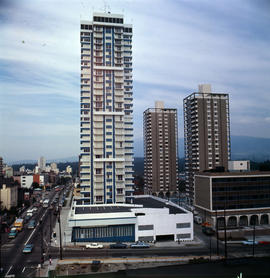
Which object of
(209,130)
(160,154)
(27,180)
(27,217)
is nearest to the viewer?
(27,217)

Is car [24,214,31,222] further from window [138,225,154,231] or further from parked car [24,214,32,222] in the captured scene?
window [138,225,154,231]

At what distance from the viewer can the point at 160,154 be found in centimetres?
7056

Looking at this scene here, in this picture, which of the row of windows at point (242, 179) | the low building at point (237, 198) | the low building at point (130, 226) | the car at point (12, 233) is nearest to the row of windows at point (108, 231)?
the low building at point (130, 226)

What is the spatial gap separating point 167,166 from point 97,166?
3410cm

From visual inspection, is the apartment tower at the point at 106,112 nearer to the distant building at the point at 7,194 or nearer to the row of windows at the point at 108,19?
the row of windows at the point at 108,19

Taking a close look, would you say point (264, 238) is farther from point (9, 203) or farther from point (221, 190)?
point (9, 203)

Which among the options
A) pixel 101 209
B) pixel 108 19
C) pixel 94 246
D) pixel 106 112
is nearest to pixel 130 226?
pixel 94 246

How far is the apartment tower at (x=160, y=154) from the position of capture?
230 feet

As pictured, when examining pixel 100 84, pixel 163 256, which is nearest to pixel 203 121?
pixel 100 84

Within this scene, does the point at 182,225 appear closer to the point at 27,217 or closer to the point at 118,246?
the point at 118,246

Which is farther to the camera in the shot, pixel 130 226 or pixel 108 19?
pixel 108 19

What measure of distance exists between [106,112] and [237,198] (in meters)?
22.1

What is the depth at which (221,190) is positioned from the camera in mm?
38375

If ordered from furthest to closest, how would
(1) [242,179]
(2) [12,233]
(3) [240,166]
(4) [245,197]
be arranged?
1. (3) [240,166]
2. (4) [245,197]
3. (1) [242,179]
4. (2) [12,233]
